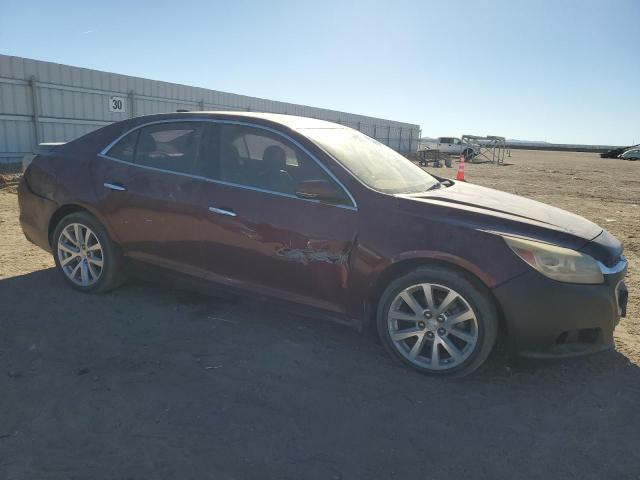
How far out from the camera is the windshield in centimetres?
359

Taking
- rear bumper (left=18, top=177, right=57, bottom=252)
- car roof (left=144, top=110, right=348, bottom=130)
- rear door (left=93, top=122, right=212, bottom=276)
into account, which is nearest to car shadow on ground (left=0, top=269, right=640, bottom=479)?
rear door (left=93, top=122, right=212, bottom=276)

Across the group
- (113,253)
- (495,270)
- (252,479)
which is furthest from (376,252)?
(113,253)

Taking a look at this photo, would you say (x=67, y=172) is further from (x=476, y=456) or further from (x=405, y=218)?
(x=476, y=456)

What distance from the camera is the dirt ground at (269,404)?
2355 mm

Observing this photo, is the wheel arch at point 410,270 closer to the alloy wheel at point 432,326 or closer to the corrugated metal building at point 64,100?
the alloy wheel at point 432,326

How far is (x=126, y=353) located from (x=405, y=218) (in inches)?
83.5

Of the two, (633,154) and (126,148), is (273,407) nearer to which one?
(126,148)

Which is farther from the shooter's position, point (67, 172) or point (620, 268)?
point (67, 172)

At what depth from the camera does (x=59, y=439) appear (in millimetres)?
2451

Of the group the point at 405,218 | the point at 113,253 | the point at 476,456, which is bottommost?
the point at 476,456

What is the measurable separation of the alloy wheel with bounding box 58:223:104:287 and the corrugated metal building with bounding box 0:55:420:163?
12.9 meters

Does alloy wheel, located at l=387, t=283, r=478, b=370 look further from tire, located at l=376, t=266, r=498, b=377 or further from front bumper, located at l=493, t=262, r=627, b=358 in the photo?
front bumper, located at l=493, t=262, r=627, b=358

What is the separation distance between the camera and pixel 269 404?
9.34 ft

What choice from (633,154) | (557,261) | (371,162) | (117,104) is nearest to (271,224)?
(371,162)
